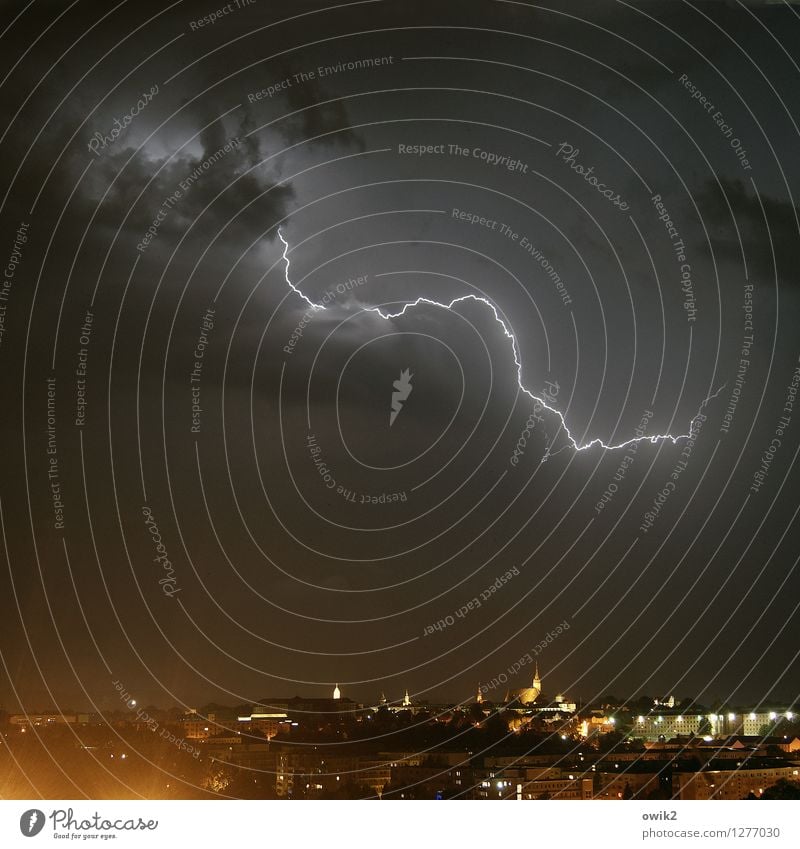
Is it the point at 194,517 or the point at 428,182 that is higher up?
the point at 428,182

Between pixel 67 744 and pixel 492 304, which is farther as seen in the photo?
pixel 67 744

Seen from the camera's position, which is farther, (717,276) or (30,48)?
(717,276)

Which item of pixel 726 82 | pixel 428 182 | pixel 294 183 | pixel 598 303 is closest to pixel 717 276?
pixel 598 303

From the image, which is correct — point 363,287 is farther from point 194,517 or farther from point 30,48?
point 30,48

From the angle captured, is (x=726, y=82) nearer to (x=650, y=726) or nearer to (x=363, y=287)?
(x=363, y=287)

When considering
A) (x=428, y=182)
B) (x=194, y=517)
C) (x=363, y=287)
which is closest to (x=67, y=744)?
(x=194, y=517)

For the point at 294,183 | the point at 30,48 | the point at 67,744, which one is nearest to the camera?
the point at 30,48
